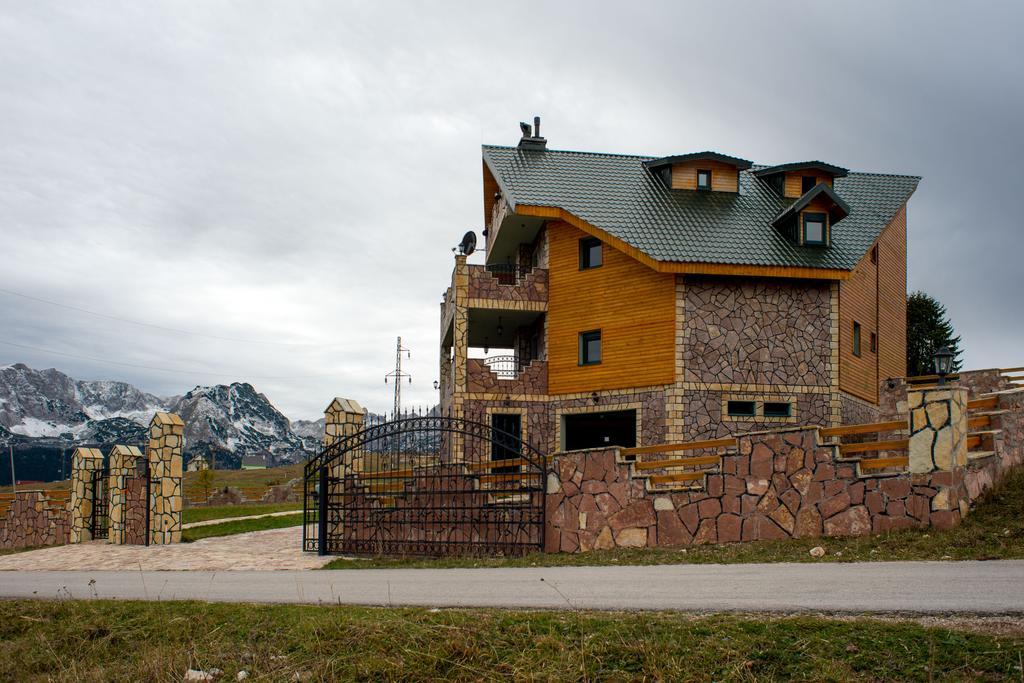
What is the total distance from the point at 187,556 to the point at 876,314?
22.3 metres

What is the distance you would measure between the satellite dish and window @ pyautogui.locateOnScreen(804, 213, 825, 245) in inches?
417

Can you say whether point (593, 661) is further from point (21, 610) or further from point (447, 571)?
point (21, 610)

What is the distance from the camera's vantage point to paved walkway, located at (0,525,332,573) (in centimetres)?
1725

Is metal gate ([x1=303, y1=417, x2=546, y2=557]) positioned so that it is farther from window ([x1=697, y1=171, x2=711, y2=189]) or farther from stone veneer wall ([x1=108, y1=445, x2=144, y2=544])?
window ([x1=697, y1=171, x2=711, y2=189])

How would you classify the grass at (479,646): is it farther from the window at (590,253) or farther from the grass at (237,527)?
the window at (590,253)

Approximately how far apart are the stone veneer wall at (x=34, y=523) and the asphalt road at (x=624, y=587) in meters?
13.9

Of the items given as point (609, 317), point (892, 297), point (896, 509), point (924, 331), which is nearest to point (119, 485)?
point (609, 317)

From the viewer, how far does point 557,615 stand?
9273 millimetres

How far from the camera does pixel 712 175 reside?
97.2 ft

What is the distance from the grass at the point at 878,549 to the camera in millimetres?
11945

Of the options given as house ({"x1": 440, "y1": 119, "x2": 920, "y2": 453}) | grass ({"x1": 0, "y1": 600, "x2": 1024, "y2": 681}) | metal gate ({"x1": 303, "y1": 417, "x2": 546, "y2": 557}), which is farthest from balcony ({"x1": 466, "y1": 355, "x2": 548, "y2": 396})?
grass ({"x1": 0, "y1": 600, "x2": 1024, "y2": 681})

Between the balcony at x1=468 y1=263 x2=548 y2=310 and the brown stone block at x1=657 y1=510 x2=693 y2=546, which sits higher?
the balcony at x1=468 y1=263 x2=548 y2=310

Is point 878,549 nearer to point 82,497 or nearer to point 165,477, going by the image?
point 165,477

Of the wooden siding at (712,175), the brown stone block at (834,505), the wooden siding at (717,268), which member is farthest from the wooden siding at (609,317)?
the brown stone block at (834,505)
